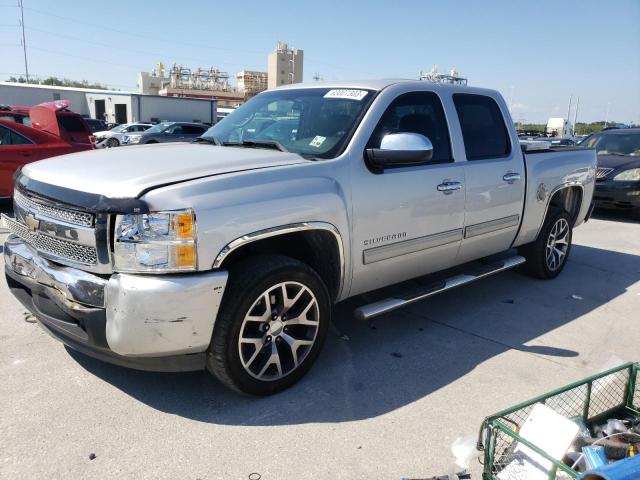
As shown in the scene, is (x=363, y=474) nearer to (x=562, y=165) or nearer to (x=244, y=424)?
(x=244, y=424)

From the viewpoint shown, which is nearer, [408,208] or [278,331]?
[278,331]

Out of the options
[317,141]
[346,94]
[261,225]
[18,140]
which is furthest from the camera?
[18,140]

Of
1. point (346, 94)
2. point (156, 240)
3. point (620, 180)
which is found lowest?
point (620, 180)

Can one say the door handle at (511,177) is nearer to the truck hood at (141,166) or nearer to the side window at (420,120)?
the side window at (420,120)

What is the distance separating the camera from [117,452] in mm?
2629

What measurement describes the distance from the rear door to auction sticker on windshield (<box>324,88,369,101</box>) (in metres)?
0.98

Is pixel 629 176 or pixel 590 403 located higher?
pixel 629 176

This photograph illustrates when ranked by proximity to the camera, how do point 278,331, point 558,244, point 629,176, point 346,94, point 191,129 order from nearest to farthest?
point 278,331 < point 346,94 < point 558,244 < point 629,176 < point 191,129

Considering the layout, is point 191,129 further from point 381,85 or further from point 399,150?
point 399,150

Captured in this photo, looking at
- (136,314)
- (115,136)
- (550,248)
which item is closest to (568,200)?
(550,248)

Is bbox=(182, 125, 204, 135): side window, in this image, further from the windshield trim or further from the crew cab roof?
the windshield trim

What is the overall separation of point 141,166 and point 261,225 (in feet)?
2.65

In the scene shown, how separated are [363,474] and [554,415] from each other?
92cm

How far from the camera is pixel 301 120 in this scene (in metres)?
3.99
